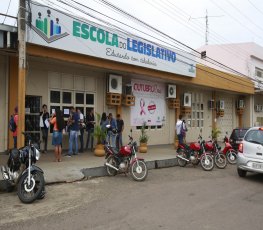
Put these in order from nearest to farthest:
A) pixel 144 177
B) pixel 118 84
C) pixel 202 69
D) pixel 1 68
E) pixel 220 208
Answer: pixel 220 208 → pixel 144 177 → pixel 1 68 → pixel 118 84 → pixel 202 69

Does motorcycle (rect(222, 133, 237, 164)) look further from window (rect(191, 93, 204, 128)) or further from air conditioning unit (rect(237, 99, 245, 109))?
air conditioning unit (rect(237, 99, 245, 109))

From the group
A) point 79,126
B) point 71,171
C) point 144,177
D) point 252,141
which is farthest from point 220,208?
point 79,126

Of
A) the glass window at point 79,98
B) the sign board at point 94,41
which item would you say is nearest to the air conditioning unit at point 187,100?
the sign board at point 94,41

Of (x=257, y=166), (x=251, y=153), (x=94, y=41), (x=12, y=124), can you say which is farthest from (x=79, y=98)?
(x=257, y=166)

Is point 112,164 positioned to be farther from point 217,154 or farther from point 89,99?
point 89,99

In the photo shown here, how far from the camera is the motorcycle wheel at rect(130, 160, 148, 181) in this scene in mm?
9633

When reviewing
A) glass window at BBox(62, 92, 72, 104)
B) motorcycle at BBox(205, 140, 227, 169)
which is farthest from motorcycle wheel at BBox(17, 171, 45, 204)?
glass window at BBox(62, 92, 72, 104)

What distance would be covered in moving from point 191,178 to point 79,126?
194 inches

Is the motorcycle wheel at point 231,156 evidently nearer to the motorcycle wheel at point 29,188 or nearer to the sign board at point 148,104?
the sign board at point 148,104

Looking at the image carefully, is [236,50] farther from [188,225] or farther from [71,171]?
[188,225]

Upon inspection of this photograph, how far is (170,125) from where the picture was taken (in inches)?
811

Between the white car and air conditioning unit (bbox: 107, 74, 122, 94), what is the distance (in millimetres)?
7044

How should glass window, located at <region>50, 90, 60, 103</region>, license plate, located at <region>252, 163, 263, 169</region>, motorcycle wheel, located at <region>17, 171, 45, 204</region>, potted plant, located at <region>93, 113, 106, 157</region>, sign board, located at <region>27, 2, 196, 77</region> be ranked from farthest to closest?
glass window, located at <region>50, 90, 60, 103</region> < potted plant, located at <region>93, 113, 106, 157</region> < sign board, located at <region>27, 2, 196, 77</region> < license plate, located at <region>252, 163, 263, 169</region> < motorcycle wheel, located at <region>17, 171, 45, 204</region>

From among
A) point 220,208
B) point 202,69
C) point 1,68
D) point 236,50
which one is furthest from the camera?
point 236,50
